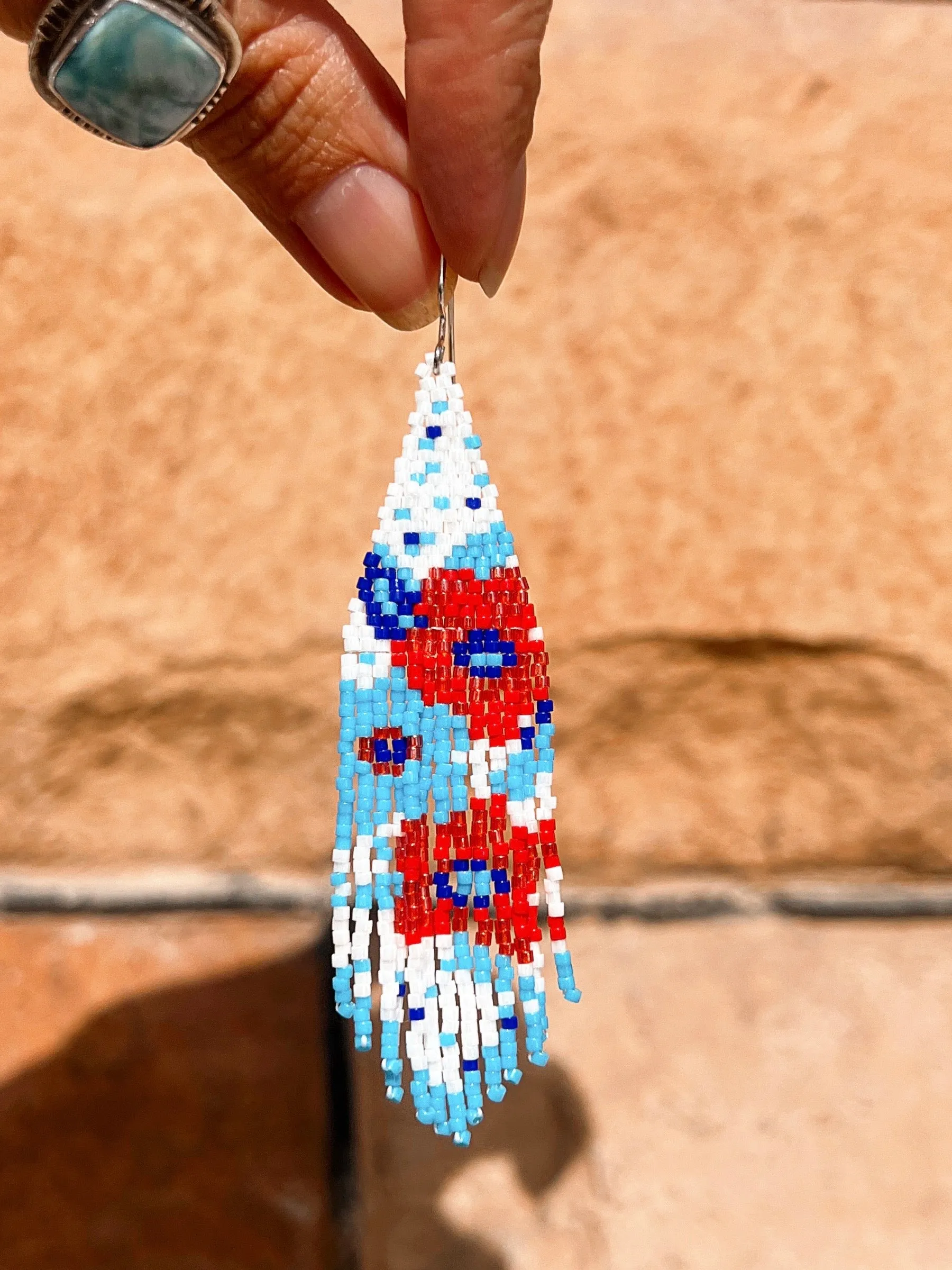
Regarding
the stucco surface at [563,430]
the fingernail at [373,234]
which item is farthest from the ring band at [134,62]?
the stucco surface at [563,430]

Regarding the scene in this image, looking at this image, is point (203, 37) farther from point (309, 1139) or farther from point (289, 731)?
point (309, 1139)

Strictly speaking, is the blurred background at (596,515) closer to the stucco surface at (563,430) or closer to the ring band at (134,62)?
the stucco surface at (563,430)

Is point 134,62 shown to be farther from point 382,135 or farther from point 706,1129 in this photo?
point 706,1129

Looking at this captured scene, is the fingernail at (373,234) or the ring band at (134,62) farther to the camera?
the fingernail at (373,234)

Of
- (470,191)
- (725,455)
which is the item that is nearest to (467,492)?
(470,191)

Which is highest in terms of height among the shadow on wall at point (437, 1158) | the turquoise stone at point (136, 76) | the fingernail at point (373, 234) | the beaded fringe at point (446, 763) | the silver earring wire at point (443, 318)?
the turquoise stone at point (136, 76)

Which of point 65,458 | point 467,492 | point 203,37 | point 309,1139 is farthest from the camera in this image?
point 65,458
